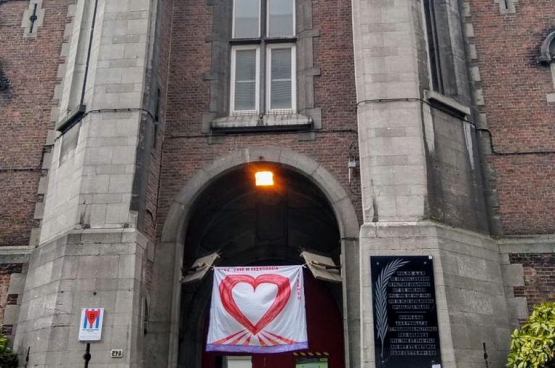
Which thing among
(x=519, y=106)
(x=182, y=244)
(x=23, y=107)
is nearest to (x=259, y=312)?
(x=182, y=244)

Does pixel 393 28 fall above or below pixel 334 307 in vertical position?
above

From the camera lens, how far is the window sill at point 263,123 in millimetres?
11677

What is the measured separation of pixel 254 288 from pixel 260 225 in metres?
3.63

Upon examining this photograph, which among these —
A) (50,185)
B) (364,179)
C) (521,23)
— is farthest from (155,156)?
(521,23)

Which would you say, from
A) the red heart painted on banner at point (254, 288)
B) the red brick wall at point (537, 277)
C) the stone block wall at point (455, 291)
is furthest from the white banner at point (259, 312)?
the red brick wall at point (537, 277)

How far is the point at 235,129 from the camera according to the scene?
11805 mm

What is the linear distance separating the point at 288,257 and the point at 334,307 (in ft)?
5.43

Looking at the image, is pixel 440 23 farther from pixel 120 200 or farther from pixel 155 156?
pixel 120 200

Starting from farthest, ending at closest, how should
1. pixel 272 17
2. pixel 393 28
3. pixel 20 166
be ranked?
1. pixel 272 17
2. pixel 20 166
3. pixel 393 28

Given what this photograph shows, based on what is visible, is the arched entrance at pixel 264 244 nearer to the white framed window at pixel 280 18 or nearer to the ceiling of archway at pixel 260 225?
the ceiling of archway at pixel 260 225

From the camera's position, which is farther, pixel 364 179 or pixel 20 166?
pixel 20 166

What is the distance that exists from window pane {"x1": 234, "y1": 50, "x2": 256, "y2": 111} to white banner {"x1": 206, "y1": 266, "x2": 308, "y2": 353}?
12.4ft

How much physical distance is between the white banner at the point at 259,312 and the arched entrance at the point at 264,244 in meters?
2.19

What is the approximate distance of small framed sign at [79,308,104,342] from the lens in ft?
30.4
